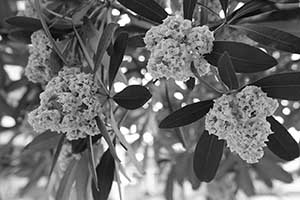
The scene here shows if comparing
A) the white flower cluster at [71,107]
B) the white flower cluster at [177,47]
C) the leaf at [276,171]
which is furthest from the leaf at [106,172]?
the leaf at [276,171]

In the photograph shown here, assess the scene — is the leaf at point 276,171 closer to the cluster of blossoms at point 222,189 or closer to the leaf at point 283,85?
the cluster of blossoms at point 222,189

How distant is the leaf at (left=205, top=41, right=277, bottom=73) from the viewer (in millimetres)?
799

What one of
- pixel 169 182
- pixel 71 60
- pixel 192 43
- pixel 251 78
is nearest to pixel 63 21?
pixel 71 60

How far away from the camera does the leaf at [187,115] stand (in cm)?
89

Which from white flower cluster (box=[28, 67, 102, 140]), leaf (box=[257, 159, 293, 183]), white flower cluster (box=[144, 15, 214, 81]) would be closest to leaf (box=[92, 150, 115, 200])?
white flower cluster (box=[28, 67, 102, 140])

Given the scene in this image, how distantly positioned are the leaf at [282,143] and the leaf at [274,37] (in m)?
0.13

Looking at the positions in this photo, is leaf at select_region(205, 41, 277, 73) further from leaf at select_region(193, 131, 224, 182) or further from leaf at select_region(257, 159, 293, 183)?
leaf at select_region(257, 159, 293, 183)

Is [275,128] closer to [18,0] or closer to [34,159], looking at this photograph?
[18,0]

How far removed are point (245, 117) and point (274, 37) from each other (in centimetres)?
17

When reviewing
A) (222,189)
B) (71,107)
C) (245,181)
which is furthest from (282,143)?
(222,189)

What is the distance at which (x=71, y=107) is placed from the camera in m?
0.86

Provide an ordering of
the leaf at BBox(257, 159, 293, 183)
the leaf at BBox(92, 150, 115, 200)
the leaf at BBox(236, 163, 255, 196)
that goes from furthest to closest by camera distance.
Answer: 1. the leaf at BBox(236, 163, 255, 196)
2. the leaf at BBox(257, 159, 293, 183)
3. the leaf at BBox(92, 150, 115, 200)

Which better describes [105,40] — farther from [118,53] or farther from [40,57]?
[40,57]

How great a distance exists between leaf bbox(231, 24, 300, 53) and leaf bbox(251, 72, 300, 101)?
5 centimetres
